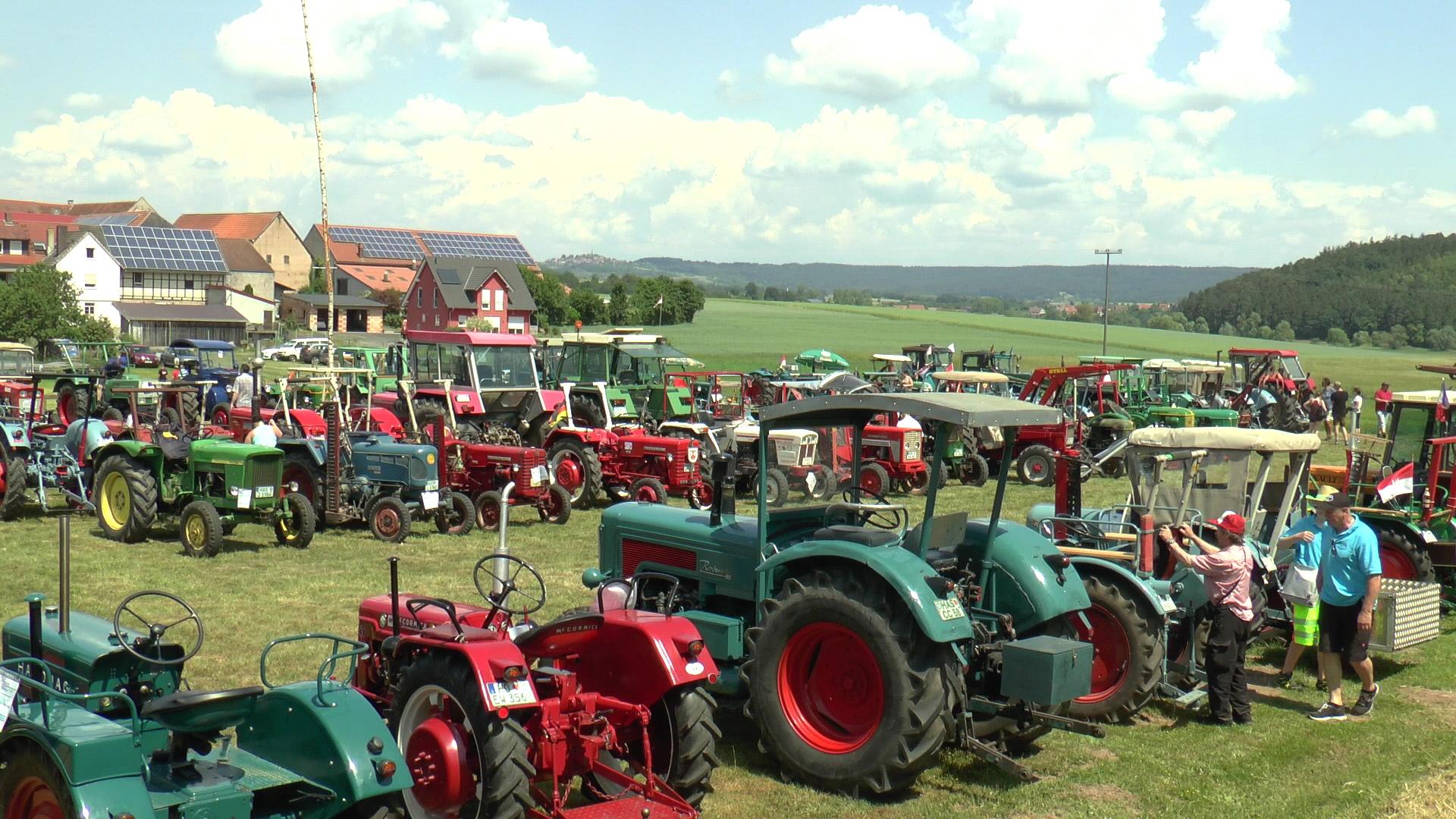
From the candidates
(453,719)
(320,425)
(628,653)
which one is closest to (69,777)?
(453,719)

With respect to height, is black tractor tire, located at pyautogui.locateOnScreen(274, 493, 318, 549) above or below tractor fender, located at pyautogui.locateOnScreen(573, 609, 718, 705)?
below

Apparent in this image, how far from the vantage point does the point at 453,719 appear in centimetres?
489

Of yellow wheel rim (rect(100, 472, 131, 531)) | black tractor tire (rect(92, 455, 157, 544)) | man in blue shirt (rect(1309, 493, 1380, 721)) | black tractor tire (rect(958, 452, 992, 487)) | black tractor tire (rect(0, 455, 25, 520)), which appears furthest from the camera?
black tractor tire (rect(958, 452, 992, 487))

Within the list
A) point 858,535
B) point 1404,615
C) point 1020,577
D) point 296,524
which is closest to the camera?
point 858,535

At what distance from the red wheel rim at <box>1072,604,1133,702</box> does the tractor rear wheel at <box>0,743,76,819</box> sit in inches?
195

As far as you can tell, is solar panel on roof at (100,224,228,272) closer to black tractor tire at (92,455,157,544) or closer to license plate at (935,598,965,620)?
black tractor tire at (92,455,157,544)

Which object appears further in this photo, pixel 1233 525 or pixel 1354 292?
pixel 1354 292

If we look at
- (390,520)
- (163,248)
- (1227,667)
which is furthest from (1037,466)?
(163,248)

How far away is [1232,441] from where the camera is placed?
27.9 feet

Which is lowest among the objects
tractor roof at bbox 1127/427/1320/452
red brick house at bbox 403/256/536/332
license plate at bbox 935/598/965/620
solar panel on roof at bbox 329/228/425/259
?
license plate at bbox 935/598/965/620

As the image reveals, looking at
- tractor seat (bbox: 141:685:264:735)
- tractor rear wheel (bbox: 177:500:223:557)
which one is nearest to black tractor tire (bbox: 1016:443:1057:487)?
tractor rear wheel (bbox: 177:500:223:557)

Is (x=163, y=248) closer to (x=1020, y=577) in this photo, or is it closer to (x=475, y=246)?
(x=475, y=246)

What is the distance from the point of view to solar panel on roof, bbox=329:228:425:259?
3110 inches

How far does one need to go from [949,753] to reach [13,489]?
10.7 metres
